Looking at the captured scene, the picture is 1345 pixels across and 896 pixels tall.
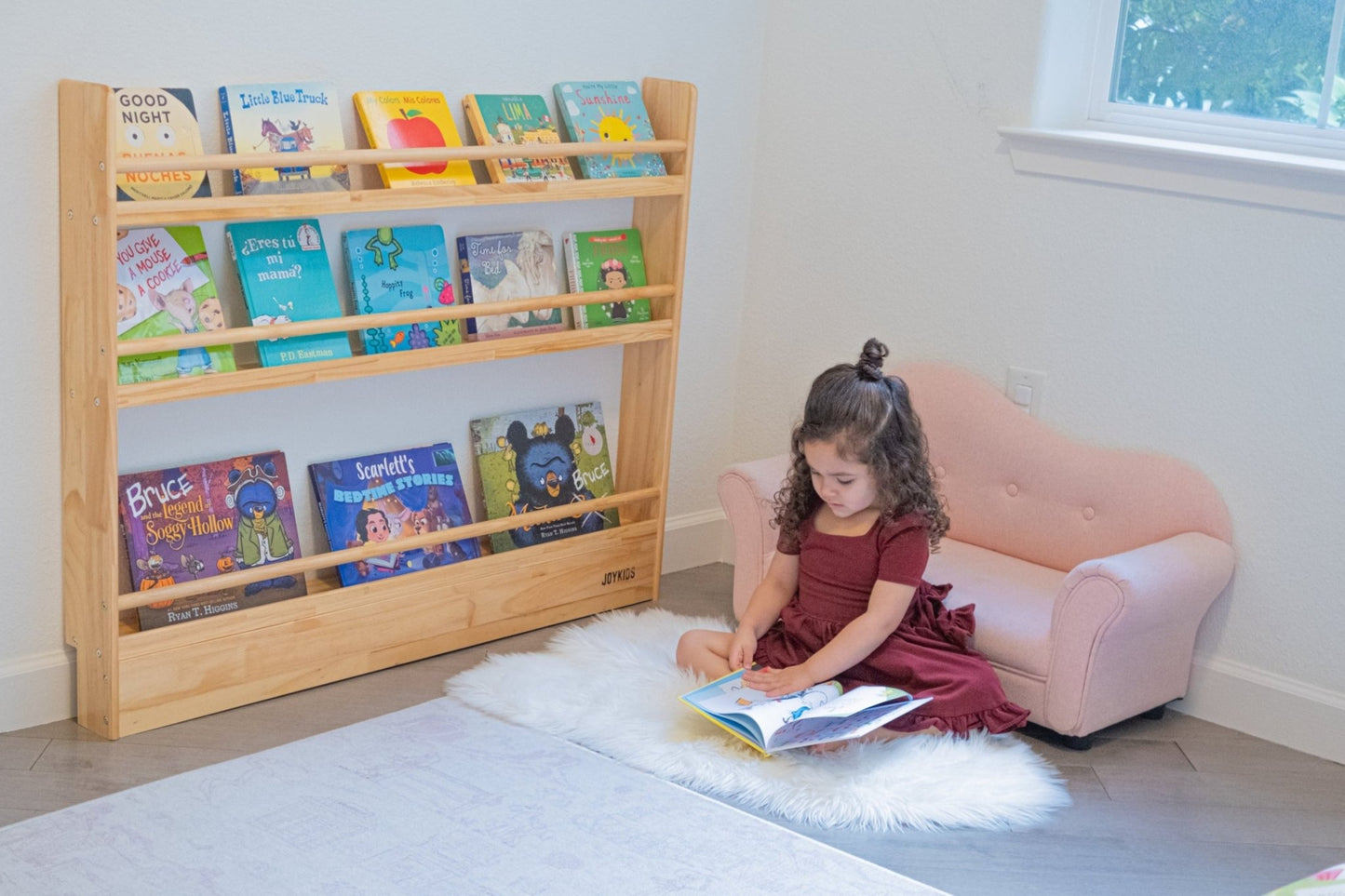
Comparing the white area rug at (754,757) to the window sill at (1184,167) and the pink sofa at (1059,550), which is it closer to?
the pink sofa at (1059,550)

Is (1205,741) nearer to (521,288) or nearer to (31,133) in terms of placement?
(521,288)

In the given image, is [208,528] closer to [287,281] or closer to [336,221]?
[287,281]

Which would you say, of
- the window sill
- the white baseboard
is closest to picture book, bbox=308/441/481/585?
the window sill

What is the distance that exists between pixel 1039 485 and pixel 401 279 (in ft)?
4.38

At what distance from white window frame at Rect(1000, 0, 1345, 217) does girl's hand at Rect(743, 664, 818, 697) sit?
3.79 feet

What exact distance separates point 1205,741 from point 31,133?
2.30 m

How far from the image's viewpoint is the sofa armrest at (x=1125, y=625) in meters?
2.42

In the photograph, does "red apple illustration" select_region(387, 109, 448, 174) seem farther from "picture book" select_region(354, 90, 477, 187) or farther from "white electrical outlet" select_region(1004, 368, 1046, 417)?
"white electrical outlet" select_region(1004, 368, 1046, 417)

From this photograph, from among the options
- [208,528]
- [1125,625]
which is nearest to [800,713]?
[1125,625]

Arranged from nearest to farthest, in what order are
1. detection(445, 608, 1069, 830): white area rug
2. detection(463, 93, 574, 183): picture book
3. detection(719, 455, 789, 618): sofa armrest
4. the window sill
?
detection(445, 608, 1069, 830): white area rug → the window sill → detection(463, 93, 574, 183): picture book → detection(719, 455, 789, 618): sofa armrest

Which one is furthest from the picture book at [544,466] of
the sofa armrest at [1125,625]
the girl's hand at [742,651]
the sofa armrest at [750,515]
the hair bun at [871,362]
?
the sofa armrest at [1125,625]

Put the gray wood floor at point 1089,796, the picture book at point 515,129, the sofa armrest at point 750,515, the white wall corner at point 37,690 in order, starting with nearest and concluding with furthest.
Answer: the gray wood floor at point 1089,796, the white wall corner at point 37,690, the picture book at point 515,129, the sofa armrest at point 750,515

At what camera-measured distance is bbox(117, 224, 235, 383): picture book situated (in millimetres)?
2316

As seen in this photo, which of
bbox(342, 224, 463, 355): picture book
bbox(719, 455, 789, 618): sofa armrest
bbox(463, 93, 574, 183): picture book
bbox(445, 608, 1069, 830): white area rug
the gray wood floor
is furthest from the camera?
bbox(719, 455, 789, 618): sofa armrest
